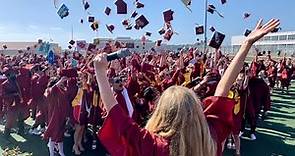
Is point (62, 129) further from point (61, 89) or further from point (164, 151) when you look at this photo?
point (164, 151)

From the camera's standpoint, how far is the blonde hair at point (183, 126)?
1974mm

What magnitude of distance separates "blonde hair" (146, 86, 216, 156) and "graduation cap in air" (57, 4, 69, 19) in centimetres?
1227

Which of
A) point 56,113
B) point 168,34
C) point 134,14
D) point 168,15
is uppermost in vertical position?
point 134,14

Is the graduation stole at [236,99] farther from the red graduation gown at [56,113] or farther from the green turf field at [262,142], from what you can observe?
the red graduation gown at [56,113]

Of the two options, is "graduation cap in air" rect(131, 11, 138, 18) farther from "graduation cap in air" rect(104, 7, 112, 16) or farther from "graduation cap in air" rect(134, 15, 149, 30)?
"graduation cap in air" rect(134, 15, 149, 30)

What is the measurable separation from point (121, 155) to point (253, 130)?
8654 mm

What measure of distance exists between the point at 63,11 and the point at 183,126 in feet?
41.0

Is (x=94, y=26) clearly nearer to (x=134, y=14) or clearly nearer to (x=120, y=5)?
(x=134, y=14)

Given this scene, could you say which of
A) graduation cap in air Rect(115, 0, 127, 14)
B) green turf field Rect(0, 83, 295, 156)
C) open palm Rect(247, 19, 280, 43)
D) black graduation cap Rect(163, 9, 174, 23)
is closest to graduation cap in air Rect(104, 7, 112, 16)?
black graduation cap Rect(163, 9, 174, 23)

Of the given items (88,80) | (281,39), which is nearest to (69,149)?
(88,80)

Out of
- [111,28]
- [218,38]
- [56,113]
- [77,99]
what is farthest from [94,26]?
[218,38]

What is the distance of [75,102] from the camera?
866cm

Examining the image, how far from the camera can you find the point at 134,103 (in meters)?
8.23

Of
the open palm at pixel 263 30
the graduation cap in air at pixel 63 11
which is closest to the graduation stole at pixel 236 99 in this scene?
the open palm at pixel 263 30
